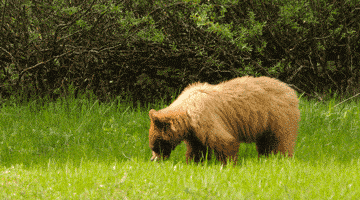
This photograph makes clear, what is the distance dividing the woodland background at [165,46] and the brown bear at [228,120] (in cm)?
176

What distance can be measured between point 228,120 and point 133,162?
142 cm

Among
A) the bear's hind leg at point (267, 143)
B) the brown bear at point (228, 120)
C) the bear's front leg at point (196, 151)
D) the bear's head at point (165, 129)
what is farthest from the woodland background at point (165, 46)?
the bear's head at point (165, 129)

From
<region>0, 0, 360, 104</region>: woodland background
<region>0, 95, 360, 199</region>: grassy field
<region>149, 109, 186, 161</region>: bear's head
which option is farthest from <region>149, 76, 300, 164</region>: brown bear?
<region>0, 0, 360, 104</region>: woodland background

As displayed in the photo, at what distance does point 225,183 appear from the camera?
386 centimetres

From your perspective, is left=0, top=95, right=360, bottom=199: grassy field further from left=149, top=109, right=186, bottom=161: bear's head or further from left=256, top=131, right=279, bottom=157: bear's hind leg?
left=149, top=109, right=186, bottom=161: bear's head

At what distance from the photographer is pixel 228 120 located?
186 inches

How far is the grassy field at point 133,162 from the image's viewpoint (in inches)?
140

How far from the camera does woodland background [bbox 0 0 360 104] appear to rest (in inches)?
275

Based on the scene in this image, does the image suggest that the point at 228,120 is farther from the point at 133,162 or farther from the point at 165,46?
the point at 165,46

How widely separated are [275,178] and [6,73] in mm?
5897

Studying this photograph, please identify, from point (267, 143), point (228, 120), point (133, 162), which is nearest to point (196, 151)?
point (228, 120)

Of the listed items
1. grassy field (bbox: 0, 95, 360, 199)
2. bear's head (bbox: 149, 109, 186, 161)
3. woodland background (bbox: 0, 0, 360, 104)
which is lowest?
grassy field (bbox: 0, 95, 360, 199)

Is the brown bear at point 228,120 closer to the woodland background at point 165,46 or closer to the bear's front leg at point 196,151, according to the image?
the bear's front leg at point 196,151

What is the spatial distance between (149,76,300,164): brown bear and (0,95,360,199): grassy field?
0.81ft
